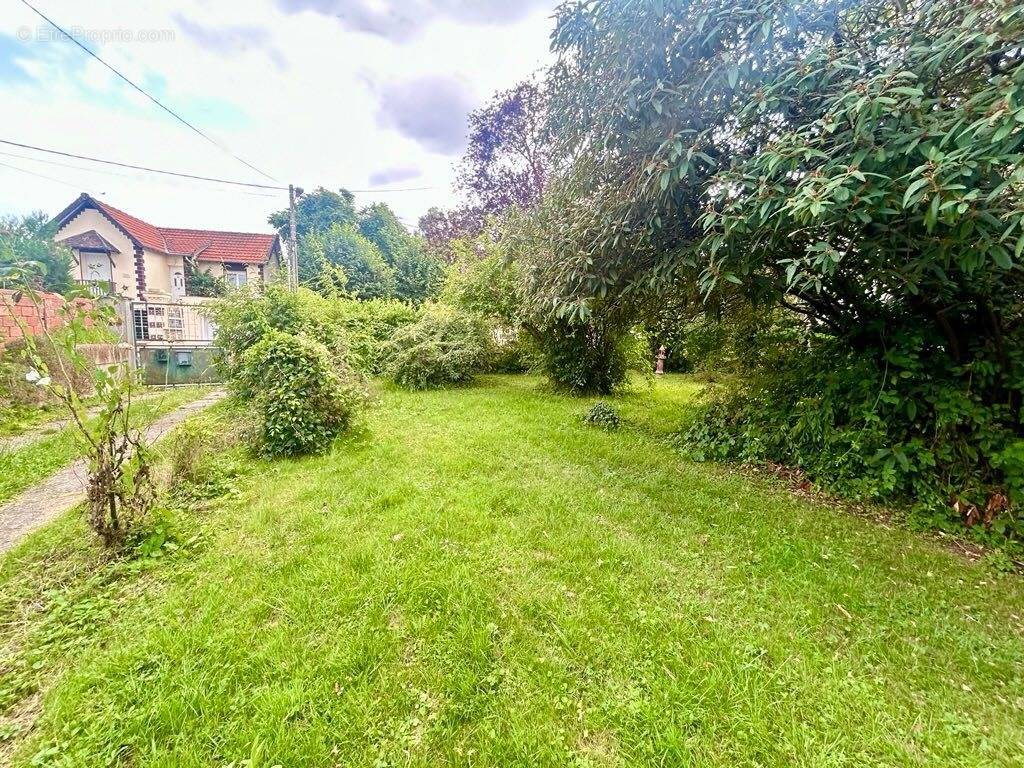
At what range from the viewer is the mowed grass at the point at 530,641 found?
4.47 feet

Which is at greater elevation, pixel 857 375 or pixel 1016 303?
pixel 1016 303

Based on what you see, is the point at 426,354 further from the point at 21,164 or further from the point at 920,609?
the point at 21,164

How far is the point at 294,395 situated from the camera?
4203 millimetres

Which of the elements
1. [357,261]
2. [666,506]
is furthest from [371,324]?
[357,261]

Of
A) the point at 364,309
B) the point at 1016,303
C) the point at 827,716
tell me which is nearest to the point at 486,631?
the point at 827,716

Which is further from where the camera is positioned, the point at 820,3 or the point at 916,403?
the point at 916,403

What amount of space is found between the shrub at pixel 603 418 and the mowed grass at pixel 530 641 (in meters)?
2.28

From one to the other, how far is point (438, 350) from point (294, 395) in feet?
14.7

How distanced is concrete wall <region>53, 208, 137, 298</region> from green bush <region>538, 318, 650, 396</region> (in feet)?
57.3

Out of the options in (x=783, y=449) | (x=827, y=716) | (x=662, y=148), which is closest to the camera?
(x=827, y=716)

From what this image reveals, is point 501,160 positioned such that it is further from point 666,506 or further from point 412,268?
point 666,506

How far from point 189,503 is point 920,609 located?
467 centimetres

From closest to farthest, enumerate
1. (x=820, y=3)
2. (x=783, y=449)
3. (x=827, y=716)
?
1. (x=827, y=716)
2. (x=820, y=3)
3. (x=783, y=449)

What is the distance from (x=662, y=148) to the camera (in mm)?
2623
